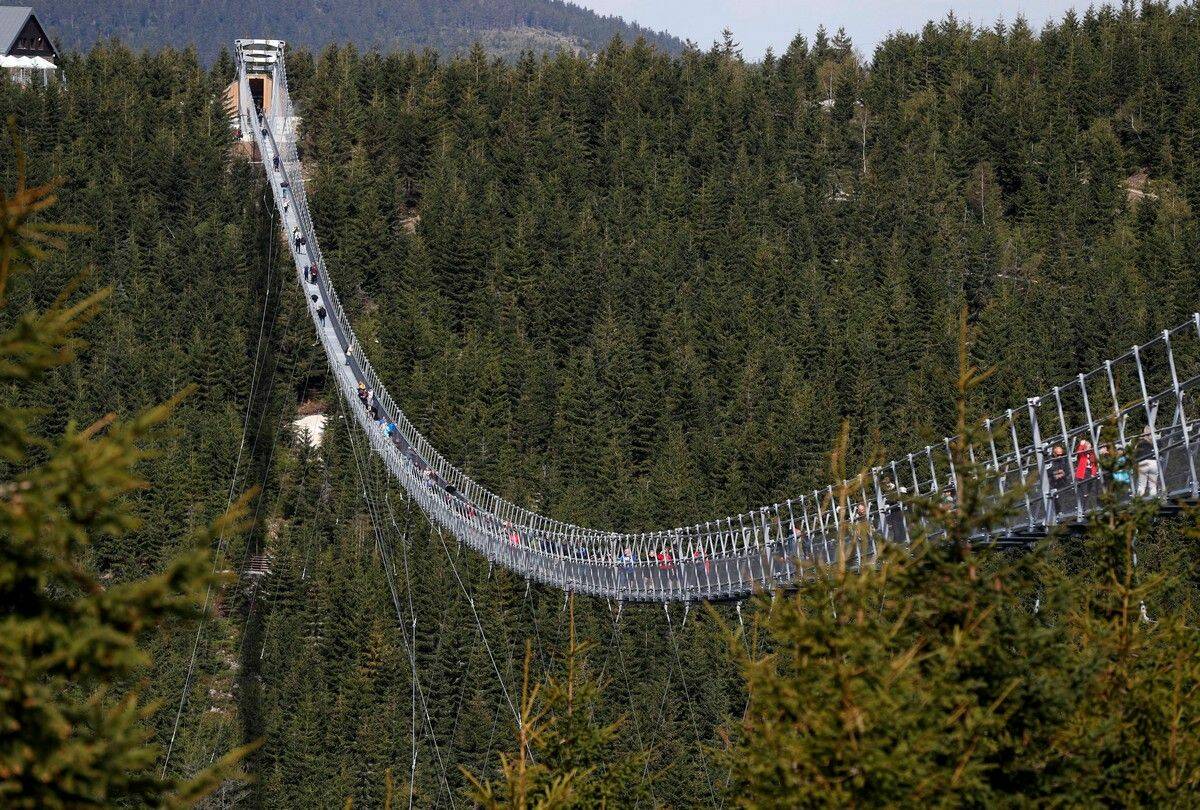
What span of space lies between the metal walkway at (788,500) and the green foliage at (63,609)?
490 cm

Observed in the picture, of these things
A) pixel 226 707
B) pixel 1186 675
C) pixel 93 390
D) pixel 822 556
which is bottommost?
pixel 226 707

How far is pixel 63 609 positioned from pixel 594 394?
81.1 meters

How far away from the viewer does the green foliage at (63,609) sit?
760 centimetres

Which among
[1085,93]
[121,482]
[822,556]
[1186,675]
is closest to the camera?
[121,482]

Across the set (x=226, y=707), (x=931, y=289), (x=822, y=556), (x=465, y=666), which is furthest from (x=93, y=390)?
(x=822, y=556)

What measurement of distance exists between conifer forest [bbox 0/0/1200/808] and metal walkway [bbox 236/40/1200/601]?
1.06m

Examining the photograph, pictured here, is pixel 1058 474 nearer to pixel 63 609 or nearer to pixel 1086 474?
pixel 1086 474

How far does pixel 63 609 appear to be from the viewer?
7.86 m

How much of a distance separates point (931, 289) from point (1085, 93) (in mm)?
36767

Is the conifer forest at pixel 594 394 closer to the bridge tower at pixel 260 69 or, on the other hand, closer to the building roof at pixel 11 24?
the bridge tower at pixel 260 69

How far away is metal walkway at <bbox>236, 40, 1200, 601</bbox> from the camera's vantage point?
17578 millimetres

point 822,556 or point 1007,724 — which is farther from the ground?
point 1007,724

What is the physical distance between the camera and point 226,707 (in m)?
70.2

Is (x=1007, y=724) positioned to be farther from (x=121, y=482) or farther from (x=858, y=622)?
(x=121, y=482)
